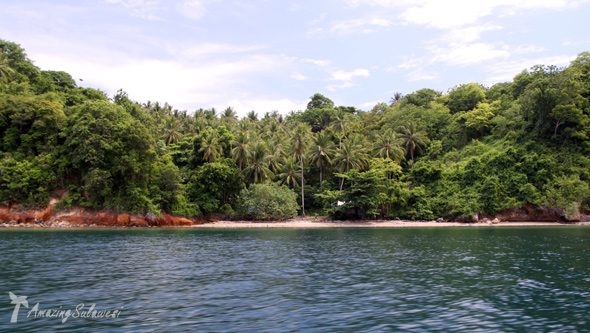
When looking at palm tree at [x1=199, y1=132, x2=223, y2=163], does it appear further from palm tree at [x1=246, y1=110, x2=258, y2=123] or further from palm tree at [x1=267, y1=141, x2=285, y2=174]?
palm tree at [x1=246, y1=110, x2=258, y2=123]

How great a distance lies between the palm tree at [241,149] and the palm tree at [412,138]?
34.9 metres

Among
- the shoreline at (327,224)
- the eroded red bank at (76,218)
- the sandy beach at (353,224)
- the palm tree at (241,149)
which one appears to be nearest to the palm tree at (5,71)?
the eroded red bank at (76,218)

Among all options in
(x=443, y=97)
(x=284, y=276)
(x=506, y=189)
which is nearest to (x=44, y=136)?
(x=284, y=276)

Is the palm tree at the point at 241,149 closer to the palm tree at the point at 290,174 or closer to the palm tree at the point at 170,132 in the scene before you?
the palm tree at the point at 290,174

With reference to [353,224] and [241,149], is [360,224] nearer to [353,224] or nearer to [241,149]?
[353,224]

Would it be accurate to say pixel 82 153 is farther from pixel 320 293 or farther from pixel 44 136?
pixel 320 293

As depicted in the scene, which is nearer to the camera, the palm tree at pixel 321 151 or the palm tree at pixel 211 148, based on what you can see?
the palm tree at pixel 211 148

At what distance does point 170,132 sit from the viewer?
3135 inches

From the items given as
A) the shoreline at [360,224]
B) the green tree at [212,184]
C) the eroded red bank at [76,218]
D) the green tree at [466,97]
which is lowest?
the shoreline at [360,224]

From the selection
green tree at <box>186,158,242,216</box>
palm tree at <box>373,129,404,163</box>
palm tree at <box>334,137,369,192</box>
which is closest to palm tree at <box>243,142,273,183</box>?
green tree at <box>186,158,242,216</box>

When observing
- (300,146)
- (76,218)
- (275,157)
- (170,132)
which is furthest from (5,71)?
(300,146)

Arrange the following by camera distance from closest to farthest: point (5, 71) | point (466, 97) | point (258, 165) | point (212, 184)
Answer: point (212, 184)
point (5, 71)
point (258, 165)
point (466, 97)

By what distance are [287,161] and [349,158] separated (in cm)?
1314

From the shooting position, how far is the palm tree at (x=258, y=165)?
68.8 m
